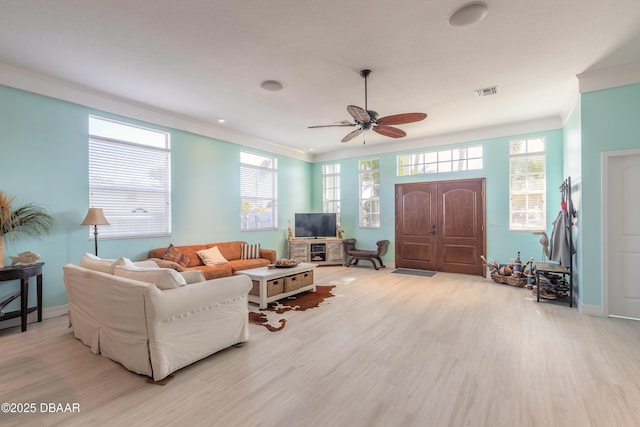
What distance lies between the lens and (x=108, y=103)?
437 centimetres

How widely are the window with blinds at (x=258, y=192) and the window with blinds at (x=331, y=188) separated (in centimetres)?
162

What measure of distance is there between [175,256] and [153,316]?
2.77m

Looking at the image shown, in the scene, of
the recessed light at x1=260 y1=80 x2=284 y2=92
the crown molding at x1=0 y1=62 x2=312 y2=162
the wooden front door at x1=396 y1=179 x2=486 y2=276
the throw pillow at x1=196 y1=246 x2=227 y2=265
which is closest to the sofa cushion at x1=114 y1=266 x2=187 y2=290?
the throw pillow at x1=196 y1=246 x2=227 y2=265

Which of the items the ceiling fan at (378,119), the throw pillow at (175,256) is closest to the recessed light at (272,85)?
the ceiling fan at (378,119)

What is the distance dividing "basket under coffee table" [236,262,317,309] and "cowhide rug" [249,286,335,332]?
93mm

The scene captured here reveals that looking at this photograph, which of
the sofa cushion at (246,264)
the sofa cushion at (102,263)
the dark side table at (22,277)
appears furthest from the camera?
the sofa cushion at (246,264)

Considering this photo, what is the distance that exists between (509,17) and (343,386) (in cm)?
349

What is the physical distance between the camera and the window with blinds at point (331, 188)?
8312 mm

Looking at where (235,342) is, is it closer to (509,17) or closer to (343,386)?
(343,386)

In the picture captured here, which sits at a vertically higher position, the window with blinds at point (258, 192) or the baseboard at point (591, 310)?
the window with blinds at point (258, 192)

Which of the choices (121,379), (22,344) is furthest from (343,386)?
(22,344)

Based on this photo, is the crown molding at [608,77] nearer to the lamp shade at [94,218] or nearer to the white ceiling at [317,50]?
the white ceiling at [317,50]

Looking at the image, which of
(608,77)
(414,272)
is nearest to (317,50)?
(608,77)

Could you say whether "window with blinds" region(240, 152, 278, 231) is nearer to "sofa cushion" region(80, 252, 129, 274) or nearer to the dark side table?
"sofa cushion" region(80, 252, 129, 274)
